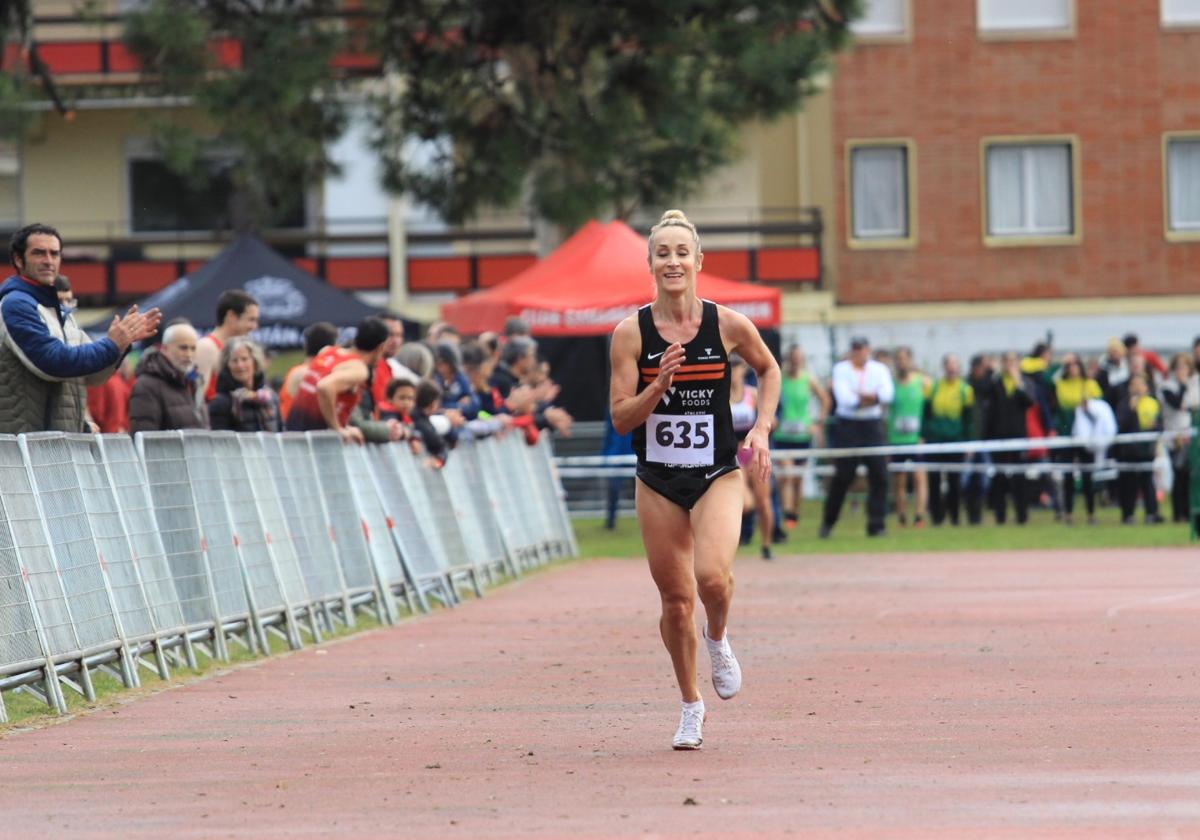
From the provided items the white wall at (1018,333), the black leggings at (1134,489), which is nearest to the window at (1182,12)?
the white wall at (1018,333)

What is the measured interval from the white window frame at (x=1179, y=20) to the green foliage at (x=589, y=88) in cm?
1390

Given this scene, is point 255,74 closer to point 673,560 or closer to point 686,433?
point 686,433

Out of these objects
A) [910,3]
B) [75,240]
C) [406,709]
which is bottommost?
[406,709]

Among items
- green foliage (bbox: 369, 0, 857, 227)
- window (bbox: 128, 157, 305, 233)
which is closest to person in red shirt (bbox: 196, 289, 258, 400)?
green foliage (bbox: 369, 0, 857, 227)

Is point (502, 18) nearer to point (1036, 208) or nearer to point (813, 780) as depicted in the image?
point (1036, 208)

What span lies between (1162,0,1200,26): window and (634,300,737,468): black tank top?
3807 centimetres

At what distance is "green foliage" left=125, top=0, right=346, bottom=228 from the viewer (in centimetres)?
3416

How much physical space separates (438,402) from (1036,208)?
1129 inches

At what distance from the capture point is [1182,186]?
47406 millimetres

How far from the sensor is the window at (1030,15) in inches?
1838

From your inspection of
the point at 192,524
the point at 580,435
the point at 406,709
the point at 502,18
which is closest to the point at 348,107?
the point at 502,18

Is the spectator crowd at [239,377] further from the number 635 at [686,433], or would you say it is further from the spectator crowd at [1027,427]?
the spectator crowd at [1027,427]

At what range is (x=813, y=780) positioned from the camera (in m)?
9.06

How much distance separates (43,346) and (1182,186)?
3728 centimetres
